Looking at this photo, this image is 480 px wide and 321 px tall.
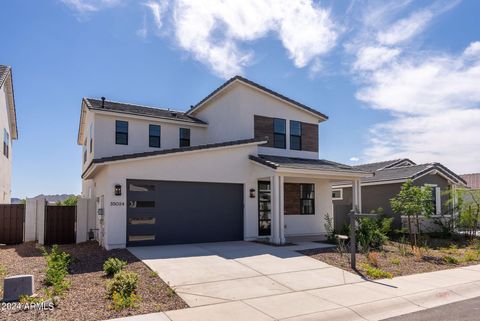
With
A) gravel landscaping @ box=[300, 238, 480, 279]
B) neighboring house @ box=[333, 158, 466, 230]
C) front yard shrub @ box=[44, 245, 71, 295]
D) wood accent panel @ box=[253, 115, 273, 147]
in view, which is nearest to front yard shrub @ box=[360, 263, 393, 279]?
gravel landscaping @ box=[300, 238, 480, 279]

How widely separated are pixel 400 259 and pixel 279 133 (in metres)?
8.19

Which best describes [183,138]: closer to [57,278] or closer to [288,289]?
[57,278]

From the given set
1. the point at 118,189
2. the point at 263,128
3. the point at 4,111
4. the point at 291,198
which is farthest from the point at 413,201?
the point at 4,111

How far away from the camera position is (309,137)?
62.4 feet

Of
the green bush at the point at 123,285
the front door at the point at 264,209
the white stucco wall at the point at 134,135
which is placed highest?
the white stucco wall at the point at 134,135

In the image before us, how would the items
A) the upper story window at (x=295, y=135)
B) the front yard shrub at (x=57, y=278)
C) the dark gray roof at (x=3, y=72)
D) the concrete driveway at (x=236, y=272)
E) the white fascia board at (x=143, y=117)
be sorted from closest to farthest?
the front yard shrub at (x=57, y=278)
the concrete driveway at (x=236, y=272)
the white fascia board at (x=143, y=117)
the dark gray roof at (x=3, y=72)
the upper story window at (x=295, y=135)

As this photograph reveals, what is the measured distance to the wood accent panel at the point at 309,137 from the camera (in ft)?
61.7

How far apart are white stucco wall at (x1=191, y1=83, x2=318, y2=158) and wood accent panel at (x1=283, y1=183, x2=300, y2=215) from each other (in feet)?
5.25

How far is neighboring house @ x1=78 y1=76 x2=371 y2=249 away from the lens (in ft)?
43.4

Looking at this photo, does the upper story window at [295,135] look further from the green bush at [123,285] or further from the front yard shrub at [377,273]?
the green bush at [123,285]

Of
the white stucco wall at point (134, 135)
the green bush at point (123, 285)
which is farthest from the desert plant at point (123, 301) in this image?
the white stucco wall at point (134, 135)

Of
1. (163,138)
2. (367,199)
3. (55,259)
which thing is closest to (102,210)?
(55,259)

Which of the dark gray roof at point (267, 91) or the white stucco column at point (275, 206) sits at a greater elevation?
the dark gray roof at point (267, 91)

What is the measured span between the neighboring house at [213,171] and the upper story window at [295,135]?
0.16 feet
